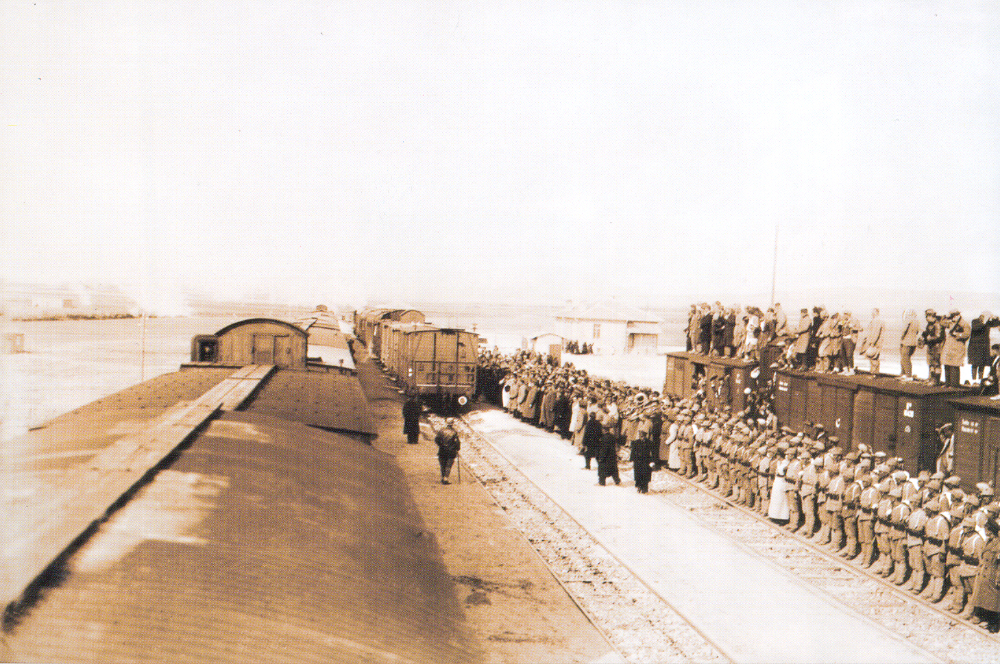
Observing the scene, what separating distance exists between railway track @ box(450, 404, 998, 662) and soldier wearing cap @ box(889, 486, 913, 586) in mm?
277

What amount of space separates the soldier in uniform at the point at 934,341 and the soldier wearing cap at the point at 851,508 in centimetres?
Result: 386

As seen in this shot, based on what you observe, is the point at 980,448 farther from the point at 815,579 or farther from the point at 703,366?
the point at 703,366

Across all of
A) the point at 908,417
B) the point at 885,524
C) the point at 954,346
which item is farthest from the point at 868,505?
the point at 954,346

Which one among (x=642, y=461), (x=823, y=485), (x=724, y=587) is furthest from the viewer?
(x=642, y=461)

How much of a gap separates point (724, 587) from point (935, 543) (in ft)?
9.21

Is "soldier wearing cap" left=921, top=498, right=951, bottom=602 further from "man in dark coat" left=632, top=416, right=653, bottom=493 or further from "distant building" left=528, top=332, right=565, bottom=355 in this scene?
"distant building" left=528, top=332, right=565, bottom=355

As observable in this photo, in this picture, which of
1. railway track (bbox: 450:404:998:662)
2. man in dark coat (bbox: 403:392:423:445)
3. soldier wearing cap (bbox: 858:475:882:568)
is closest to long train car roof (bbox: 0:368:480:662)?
railway track (bbox: 450:404:998:662)

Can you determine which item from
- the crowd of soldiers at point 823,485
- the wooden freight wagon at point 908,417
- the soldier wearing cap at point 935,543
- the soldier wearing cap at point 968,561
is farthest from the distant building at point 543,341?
the soldier wearing cap at point 968,561

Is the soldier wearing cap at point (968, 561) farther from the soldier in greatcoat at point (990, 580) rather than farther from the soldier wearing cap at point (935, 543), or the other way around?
the soldier wearing cap at point (935, 543)

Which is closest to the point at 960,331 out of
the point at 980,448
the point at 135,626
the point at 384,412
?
the point at 980,448

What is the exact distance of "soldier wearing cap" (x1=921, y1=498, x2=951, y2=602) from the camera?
8.34 metres

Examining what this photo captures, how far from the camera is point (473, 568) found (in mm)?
9766

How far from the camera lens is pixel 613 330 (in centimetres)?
5538

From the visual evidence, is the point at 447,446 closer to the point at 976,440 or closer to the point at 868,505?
the point at 868,505
